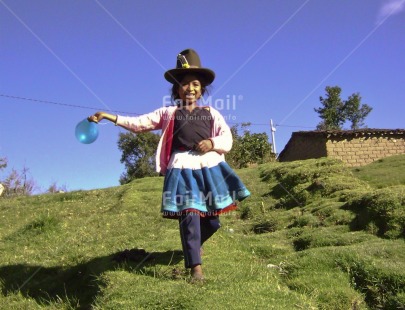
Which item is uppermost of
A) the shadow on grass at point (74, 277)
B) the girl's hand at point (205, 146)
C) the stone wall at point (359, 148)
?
the stone wall at point (359, 148)

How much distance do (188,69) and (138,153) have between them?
154 ft

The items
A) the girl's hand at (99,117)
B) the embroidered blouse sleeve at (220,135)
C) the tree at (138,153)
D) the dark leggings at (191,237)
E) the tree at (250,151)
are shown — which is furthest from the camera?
the tree at (138,153)

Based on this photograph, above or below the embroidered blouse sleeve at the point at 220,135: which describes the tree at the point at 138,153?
above

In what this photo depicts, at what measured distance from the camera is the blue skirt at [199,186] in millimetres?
3943

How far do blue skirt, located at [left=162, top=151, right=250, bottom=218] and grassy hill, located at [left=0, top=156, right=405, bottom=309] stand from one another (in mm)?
571

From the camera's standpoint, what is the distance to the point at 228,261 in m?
4.46

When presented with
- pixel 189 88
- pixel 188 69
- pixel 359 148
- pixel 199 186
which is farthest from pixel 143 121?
pixel 359 148

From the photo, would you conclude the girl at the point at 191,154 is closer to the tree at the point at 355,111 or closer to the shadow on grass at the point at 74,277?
the shadow on grass at the point at 74,277

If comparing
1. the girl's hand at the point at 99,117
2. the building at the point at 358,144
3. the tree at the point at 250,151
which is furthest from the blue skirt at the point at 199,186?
the tree at the point at 250,151

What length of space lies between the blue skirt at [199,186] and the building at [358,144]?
19019mm

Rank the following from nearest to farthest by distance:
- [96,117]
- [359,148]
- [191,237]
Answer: [191,237] < [96,117] < [359,148]

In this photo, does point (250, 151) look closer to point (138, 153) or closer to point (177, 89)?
point (138, 153)

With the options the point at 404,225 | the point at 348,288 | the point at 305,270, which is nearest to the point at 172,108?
the point at 305,270

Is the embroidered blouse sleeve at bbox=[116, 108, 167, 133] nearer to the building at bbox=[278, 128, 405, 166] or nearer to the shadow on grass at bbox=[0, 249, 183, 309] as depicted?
the shadow on grass at bbox=[0, 249, 183, 309]
